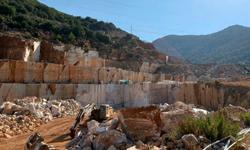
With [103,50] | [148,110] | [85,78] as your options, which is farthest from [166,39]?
[148,110]

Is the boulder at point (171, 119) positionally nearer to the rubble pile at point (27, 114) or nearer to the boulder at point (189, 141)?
the boulder at point (189, 141)

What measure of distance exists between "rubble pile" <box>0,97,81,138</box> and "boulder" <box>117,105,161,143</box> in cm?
522

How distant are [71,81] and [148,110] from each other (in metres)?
11.0

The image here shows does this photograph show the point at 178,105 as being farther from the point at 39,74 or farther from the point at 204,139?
the point at 39,74

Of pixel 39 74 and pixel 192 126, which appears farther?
pixel 39 74

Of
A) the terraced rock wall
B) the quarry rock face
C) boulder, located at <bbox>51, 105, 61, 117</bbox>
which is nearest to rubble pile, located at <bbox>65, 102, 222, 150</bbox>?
boulder, located at <bbox>51, 105, 61, 117</bbox>

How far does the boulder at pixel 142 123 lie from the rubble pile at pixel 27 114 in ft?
17.1

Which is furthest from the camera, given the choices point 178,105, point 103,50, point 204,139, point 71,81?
point 103,50

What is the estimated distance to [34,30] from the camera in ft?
94.6

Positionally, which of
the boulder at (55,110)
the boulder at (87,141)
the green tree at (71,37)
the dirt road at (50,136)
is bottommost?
the dirt road at (50,136)

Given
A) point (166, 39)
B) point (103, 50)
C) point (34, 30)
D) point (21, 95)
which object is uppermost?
point (166, 39)

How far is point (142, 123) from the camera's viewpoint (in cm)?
385

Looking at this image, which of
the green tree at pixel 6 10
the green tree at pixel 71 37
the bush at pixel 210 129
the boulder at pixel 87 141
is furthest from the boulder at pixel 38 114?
the green tree at pixel 6 10

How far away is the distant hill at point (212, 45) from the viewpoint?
6981cm
